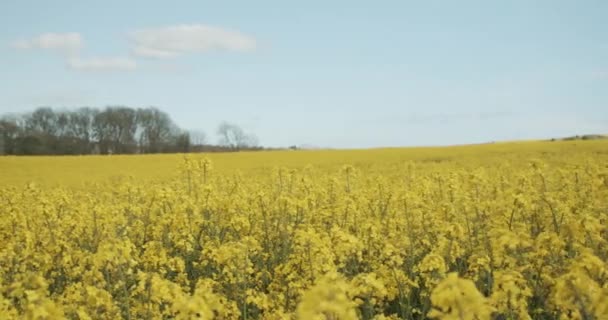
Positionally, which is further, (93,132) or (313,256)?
(93,132)

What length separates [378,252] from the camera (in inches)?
276

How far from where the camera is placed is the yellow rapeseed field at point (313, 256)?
3.29 m

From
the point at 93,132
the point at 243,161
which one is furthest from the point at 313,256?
the point at 93,132

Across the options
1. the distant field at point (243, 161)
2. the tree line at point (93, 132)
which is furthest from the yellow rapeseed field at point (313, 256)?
the tree line at point (93, 132)

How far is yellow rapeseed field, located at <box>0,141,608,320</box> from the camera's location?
3.29m

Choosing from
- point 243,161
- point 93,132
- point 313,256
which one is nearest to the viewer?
point 313,256

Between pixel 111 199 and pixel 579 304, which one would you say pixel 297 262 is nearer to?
pixel 579 304

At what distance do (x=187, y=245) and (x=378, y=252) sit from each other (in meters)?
2.39

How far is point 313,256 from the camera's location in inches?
207

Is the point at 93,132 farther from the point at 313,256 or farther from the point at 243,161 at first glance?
the point at 313,256

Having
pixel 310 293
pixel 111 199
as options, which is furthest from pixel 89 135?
pixel 310 293

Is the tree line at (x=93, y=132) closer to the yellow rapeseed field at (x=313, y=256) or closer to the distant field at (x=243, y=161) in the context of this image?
the distant field at (x=243, y=161)

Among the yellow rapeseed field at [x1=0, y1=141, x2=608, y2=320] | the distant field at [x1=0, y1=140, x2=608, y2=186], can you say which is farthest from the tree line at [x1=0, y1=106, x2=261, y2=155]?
the yellow rapeseed field at [x1=0, y1=141, x2=608, y2=320]

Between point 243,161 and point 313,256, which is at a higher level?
point 243,161
